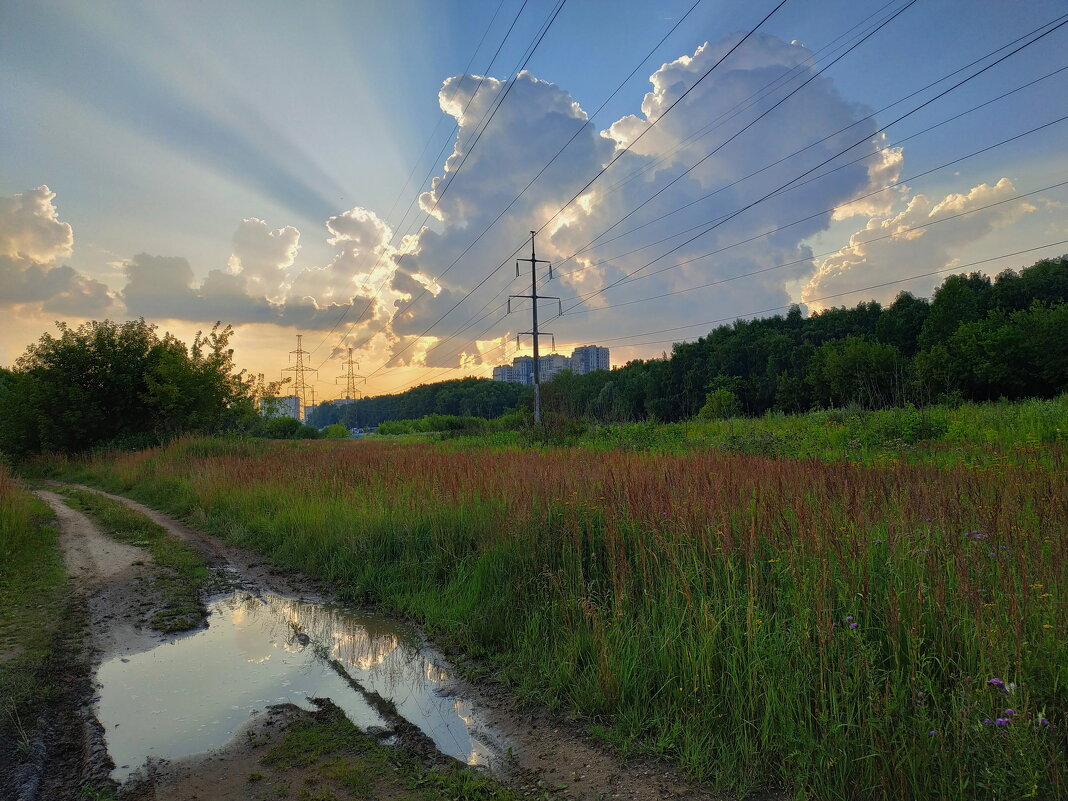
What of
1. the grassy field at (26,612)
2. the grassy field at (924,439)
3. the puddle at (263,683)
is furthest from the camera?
the grassy field at (924,439)

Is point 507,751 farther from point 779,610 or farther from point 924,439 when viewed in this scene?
point 924,439

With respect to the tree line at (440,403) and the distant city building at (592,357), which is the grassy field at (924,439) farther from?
the distant city building at (592,357)

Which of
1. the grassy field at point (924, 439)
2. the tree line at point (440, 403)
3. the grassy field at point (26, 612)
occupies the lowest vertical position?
the grassy field at point (26, 612)

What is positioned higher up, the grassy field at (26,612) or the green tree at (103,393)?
the green tree at (103,393)

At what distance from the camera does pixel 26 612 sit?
580 cm

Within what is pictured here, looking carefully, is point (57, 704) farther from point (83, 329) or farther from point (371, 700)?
point (83, 329)

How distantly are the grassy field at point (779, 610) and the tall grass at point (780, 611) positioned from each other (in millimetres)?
19

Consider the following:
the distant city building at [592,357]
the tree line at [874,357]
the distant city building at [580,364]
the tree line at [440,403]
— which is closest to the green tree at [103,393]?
the tree line at [874,357]

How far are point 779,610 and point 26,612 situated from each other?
7.52 metres

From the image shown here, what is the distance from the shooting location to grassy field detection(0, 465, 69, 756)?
12.4 ft

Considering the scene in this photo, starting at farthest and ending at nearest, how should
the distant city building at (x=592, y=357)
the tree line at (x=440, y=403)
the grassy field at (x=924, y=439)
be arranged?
the distant city building at (x=592, y=357) → the tree line at (x=440, y=403) → the grassy field at (x=924, y=439)

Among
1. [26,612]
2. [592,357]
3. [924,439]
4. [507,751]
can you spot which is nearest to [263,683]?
[507,751]

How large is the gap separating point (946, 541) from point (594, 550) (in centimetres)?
280

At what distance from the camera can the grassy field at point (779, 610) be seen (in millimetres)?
2652
